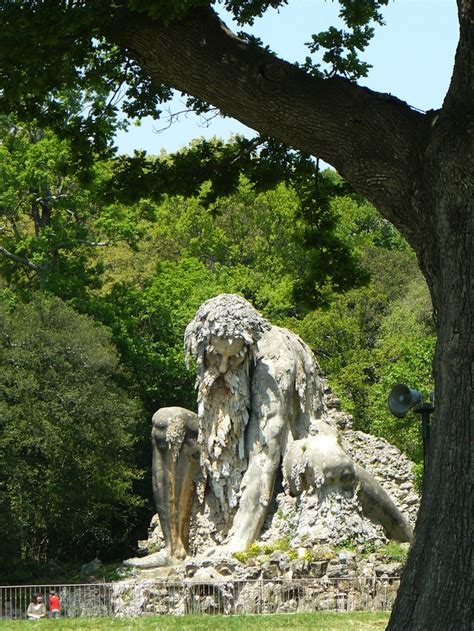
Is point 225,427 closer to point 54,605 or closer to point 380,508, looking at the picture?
point 380,508

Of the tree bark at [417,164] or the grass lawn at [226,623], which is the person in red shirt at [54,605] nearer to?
the grass lawn at [226,623]

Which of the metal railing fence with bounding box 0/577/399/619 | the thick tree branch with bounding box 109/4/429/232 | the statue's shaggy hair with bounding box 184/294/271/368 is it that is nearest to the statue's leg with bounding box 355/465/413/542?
the metal railing fence with bounding box 0/577/399/619

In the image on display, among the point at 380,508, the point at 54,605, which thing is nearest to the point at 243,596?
the point at 380,508

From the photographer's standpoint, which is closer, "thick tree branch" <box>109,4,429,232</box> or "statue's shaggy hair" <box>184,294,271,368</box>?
"thick tree branch" <box>109,4,429,232</box>

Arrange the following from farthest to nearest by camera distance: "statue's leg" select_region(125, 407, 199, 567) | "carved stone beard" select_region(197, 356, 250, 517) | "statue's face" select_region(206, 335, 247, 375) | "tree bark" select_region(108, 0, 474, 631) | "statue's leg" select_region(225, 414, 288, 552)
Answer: "statue's leg" select_region(125, 407, 199, 567), "carved stone beard" select_region(197, 356, 250, 517), "statue's face" select_region(206, 335, 247, 375), "statue's leg" select_region(225, 414, 288, 552), "tree bark" select_region(108, 0, 474, 631)


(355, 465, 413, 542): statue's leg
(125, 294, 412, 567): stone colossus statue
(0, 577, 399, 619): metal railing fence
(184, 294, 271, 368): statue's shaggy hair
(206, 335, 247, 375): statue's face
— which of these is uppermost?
(184, 294, 271, 368): statue's shaggy hair

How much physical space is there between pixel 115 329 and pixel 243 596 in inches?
733

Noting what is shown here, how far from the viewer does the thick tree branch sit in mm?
10289

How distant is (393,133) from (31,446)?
23408mm

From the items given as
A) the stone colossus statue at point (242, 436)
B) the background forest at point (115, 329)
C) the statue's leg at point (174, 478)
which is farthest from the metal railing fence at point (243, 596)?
the background forest at point (115, 329)

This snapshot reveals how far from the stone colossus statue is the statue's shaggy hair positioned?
2 centimetres

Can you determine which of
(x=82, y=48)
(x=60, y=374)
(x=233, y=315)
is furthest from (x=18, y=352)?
(x=82, y=48)

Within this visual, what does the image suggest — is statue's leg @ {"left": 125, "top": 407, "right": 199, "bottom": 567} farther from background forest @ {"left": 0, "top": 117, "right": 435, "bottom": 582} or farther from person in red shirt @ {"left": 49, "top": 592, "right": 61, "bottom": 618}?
background forest @ {"left": 0, "top": 117, "right": 435, "bottom": 582}

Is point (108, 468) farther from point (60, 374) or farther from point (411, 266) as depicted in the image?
point (411, 266)
